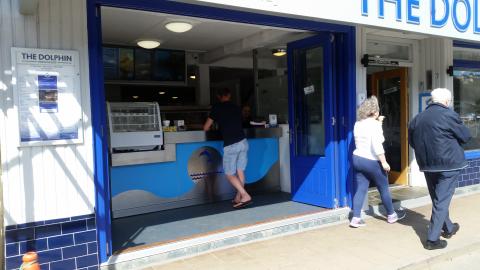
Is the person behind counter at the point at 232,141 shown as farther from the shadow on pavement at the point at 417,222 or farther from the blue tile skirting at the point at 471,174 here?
the blue tile skirting at the point at 471,174

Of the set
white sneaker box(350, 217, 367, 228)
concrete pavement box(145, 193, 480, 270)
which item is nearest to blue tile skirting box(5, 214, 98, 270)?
concrete pavement box(145, 193, 480, 270)

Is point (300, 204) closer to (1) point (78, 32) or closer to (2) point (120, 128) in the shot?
(2) point (120, 128)

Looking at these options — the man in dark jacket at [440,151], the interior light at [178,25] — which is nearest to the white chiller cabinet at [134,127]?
the interior light at [178,25]

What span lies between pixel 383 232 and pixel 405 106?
2858mm

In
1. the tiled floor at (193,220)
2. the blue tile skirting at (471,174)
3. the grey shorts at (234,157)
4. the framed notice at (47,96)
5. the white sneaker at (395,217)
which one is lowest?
the white sneaker at (395,217)

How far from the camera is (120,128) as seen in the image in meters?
5.21

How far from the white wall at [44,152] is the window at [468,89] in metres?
6.01

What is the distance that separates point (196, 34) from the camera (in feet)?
21.4

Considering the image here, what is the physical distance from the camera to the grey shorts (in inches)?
220

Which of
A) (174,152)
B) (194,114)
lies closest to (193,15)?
(174,152)

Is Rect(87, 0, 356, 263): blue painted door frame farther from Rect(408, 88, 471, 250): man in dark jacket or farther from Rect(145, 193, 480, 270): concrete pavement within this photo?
Rect(408, 88, 471, 250): man in dark jacket

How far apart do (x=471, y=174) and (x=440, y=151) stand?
3.39 meters

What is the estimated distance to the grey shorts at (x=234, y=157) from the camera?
5.59m

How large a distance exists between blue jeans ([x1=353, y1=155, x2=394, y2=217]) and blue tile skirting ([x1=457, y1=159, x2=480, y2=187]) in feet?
8.30
